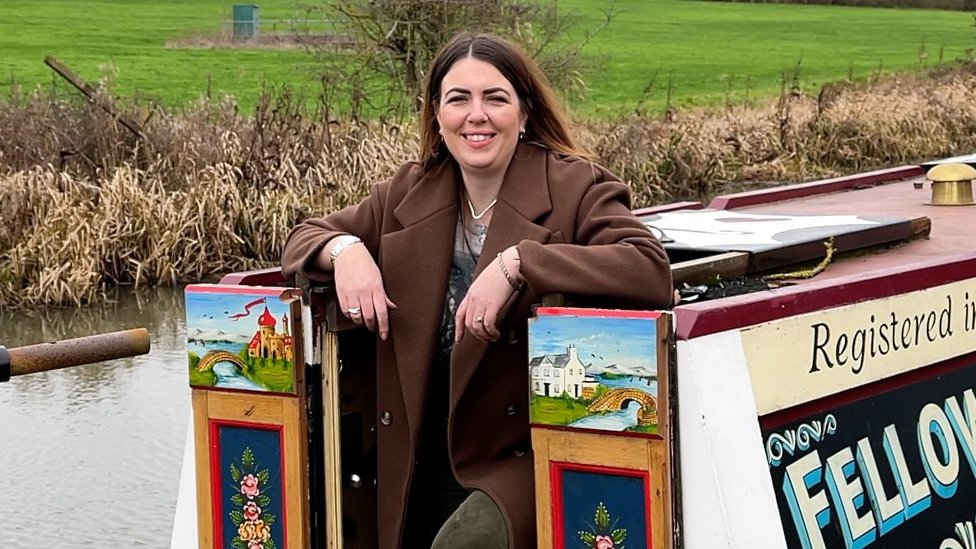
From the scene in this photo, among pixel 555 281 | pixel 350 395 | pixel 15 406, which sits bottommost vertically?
pixel 15 406

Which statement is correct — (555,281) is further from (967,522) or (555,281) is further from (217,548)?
(967,522)

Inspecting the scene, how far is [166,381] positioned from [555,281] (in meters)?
5.92

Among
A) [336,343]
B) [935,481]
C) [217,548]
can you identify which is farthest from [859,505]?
[217,548]

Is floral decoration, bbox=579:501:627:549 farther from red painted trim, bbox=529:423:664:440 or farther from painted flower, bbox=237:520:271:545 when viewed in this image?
painted flower, bbox=237:520:271:545

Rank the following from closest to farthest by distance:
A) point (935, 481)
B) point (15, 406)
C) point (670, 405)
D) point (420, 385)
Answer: point (670, 405), point (420, 385), point (935, 481), point (15, 406)

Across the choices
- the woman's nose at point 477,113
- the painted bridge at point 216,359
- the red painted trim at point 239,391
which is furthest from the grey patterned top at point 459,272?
the painted bridge at point 216,359

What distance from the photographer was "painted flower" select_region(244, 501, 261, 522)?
3.74 metres

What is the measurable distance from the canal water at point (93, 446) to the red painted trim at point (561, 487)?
11.6ft

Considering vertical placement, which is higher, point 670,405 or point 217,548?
point 670,405

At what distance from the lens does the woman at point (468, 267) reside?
3.34m

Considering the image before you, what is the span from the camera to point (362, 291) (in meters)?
3.48

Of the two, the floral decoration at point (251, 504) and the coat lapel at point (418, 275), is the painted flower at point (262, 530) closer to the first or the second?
the floral decoration at point (251, 504)

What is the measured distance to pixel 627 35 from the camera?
4331 centimetres

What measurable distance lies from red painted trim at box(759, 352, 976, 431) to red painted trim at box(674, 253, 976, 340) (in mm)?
217
